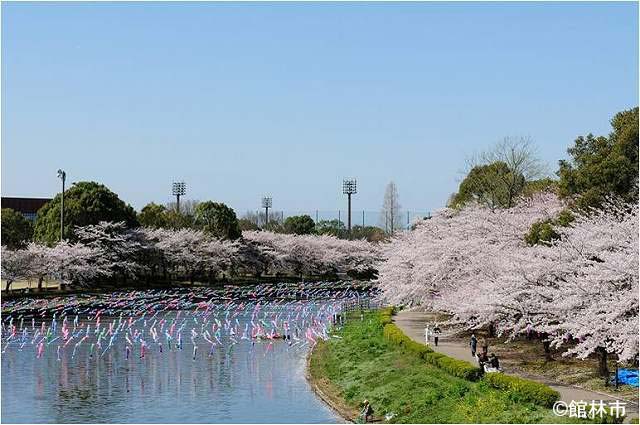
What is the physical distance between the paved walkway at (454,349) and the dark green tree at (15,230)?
1653 inches

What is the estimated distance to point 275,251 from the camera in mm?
116625

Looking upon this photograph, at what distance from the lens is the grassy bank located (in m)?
27.9

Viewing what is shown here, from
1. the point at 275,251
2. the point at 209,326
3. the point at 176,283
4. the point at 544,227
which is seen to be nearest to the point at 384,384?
the point at 544,227

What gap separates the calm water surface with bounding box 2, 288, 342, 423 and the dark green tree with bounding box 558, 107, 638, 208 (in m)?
15.0

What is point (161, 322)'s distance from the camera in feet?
201

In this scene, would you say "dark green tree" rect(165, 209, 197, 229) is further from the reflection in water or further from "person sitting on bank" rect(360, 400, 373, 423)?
"person sitting on bank" rect(360, 400, 373, 423)

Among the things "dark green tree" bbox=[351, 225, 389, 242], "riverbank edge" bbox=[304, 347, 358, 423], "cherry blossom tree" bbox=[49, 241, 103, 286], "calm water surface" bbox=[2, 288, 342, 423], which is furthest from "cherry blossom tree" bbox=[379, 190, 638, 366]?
"dark green tree" bbox=[351, 225, 389, 242]

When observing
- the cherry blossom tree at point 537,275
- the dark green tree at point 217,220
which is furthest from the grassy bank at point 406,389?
the dark green tree at point 217,220

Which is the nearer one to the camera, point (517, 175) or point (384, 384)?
point (384, 384)

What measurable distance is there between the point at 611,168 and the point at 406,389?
13351 mm

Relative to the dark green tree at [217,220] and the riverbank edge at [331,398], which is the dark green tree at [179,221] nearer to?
the dark green tree at [217,220]

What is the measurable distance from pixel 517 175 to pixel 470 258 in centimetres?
2278

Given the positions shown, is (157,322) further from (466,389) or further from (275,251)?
(275,251)

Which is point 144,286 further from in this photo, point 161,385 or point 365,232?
point 365,232
